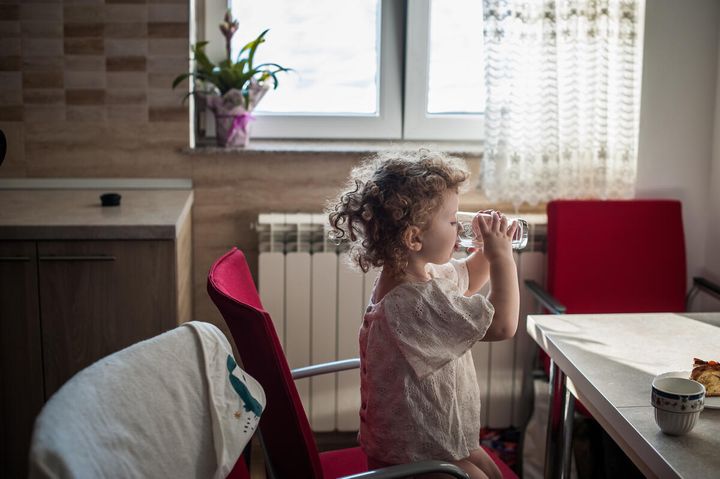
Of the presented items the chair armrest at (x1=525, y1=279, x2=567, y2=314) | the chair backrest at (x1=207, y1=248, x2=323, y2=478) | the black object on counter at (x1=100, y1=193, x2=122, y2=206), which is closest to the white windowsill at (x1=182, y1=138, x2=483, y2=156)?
the black object on counter at (x1=100, y1=193, x2=122, y2=206)

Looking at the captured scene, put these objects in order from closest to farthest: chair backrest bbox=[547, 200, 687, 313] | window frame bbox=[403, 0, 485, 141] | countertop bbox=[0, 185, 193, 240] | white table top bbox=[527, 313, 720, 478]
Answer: white table top bbox=[527, 313, 720, 478], countertop bbox=[0, 185, 193, 240], chair backrest bbox=[547, 200, 687, 313], window frame bbox=[403, 0, 485, 141]

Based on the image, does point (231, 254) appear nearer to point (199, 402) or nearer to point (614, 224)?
point (199, 402)

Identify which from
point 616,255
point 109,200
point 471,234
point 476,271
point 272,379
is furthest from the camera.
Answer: point 616,255

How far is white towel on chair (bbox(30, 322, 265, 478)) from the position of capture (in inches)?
34.8

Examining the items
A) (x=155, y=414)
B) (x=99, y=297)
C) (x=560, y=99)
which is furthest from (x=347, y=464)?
(x=560, y=99)

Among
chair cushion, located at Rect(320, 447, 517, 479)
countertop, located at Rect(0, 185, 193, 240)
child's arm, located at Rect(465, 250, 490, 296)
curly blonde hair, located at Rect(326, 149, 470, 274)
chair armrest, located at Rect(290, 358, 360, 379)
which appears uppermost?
curly blonde hair, located at Rect(326, 149, 470, 274)

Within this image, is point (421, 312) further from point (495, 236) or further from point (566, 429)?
point (566, 429)

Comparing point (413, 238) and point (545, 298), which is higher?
point (413, 238)

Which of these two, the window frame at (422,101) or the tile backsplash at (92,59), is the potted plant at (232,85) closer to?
the tile backsplash at (92,59)

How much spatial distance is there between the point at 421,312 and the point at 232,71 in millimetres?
1412

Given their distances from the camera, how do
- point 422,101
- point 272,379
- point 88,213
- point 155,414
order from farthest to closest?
point 422,101, point 88,213, point 272,379, point 155,414

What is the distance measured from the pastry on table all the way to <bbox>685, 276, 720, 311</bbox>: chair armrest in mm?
1154

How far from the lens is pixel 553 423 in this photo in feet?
5.66

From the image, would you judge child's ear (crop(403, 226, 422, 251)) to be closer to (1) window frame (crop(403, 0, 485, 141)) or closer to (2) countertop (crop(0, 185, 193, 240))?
(2) countertop (crop(0, 185, 193, 240))
